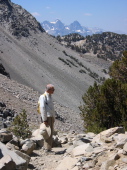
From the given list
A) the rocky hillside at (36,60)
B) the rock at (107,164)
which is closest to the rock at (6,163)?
the rock at (107,164)

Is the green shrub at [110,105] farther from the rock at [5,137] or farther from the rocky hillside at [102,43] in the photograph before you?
the rocky hillside at [102,43]

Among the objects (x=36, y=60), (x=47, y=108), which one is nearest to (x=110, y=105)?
(x=47, y=108)

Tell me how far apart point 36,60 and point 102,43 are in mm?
94757

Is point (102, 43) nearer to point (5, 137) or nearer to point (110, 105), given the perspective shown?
point (110, 105)

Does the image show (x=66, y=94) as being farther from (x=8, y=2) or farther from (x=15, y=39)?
(x=8, y=2)

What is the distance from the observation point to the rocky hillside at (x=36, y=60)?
40500 millimetres

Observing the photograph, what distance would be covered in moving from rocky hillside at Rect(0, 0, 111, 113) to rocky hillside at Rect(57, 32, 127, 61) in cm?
5398

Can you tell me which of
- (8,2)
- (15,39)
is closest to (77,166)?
(15,39)

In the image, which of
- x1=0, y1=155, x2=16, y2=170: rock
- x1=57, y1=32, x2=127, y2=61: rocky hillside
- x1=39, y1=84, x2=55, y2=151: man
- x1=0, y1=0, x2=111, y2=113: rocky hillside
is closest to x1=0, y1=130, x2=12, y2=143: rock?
x1=39, y1=84, x2=55, y2=151: man

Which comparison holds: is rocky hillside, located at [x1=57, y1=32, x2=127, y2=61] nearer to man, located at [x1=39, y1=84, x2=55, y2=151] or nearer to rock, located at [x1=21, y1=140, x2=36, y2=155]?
man, located at [x1=39, y1=84, x2=55, y2=151]

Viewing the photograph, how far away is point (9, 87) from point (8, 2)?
5179cm

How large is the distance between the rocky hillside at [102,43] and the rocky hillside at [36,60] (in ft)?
177

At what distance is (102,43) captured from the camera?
144m

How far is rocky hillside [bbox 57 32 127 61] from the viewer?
126150mm
